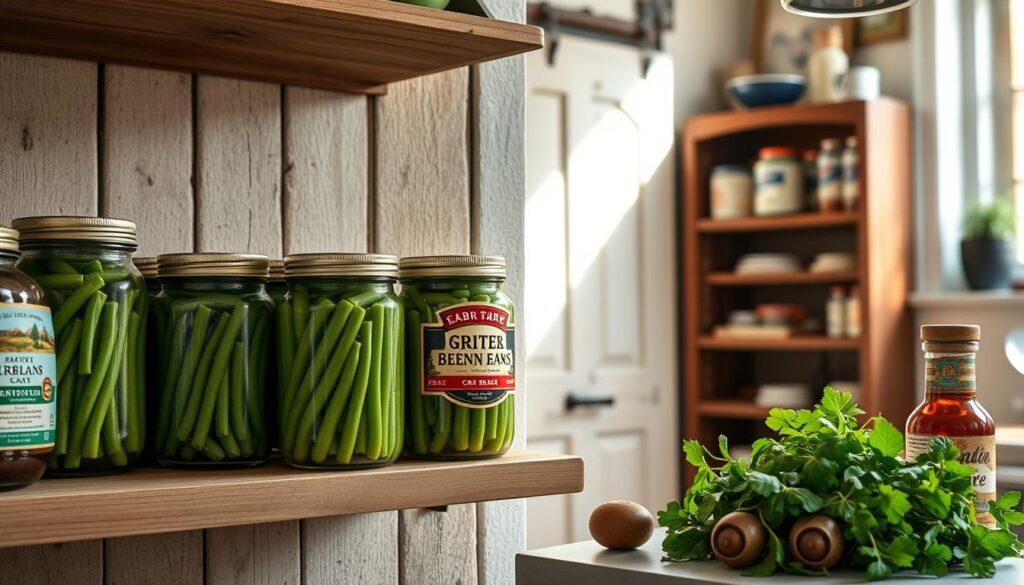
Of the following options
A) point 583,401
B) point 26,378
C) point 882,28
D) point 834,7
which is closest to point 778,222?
point 882,28

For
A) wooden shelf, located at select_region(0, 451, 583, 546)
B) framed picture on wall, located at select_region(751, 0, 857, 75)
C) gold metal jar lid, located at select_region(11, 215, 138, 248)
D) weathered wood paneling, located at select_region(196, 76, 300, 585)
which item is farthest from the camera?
framed picture on wall, located at select_region(751, 0, 857, 75)

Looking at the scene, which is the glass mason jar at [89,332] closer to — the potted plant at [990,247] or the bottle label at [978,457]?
the bottle label at [978,457]

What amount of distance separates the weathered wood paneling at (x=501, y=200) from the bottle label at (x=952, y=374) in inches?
18.4

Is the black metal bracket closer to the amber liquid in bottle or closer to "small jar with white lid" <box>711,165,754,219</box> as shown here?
"small jar with white lid" <box>711,165,754,219</box>

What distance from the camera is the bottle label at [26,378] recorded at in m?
0.89

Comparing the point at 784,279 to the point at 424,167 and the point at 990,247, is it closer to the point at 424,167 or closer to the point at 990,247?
the point at 990,247

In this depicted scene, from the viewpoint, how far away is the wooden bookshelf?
3307 millimetres

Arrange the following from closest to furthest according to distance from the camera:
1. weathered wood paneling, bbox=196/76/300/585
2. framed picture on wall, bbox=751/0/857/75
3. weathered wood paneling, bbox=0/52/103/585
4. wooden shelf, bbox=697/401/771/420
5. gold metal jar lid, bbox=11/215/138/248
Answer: gold metal jar lid, bbox=11/215/138/248 < weathered wood paneling, bbox=0/52/103/585 < weathered wood paneling, bbox=196/76/300/585 < wooden shelf, bbox=697/401/771/420 < framed picture on wall, bbox=751/0/857/75

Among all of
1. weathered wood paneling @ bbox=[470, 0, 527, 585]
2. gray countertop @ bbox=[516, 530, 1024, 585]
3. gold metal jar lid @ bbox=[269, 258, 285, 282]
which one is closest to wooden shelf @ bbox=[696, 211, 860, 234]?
weathered wood paneling @ bbox=[470, 0, 527, 585]

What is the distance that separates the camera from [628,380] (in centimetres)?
355

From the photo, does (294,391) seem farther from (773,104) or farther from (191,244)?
(773,104)

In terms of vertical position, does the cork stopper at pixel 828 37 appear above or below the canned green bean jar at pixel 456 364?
above

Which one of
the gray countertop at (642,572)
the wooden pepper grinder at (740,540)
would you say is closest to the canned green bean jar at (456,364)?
the gray countertop at (642,572)

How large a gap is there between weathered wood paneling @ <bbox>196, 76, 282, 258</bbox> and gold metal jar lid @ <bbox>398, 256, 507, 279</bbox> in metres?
0.18
